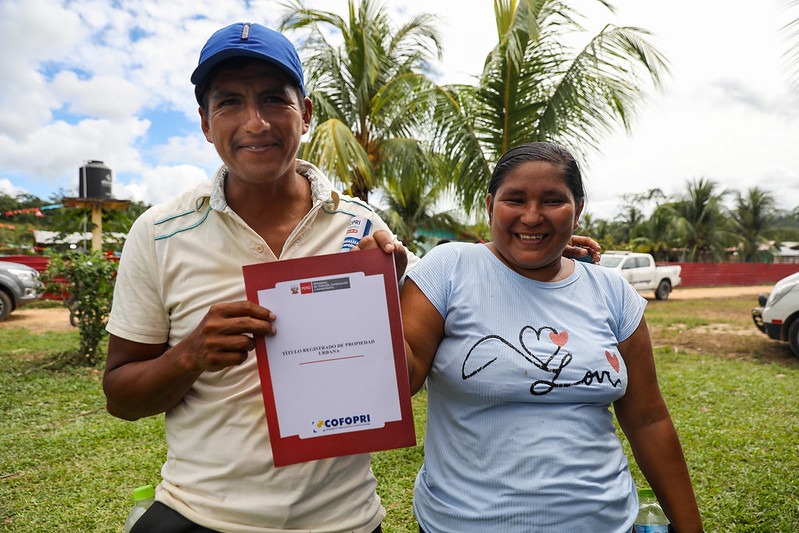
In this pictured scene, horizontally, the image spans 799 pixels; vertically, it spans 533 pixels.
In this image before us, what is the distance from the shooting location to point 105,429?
510 cm

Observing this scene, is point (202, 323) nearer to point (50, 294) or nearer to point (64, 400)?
point (64, 400)

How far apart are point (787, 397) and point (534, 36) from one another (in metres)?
4.66

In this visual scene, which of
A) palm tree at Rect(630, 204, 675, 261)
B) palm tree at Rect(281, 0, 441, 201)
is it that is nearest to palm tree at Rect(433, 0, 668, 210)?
palm tree at Rect(281, 0, 441, 201)

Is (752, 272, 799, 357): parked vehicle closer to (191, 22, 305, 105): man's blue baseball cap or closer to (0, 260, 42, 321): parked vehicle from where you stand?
(191, 22, 305, 105): man's blue baseball cap

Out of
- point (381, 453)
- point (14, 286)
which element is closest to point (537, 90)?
point (381, 453)

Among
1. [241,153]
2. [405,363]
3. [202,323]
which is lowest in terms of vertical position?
[405,363]

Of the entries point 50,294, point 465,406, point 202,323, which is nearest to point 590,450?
point 465,406

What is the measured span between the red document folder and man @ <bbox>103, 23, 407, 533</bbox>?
0.24ft

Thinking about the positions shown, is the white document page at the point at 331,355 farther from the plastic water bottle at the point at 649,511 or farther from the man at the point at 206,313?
the plastic water bottle at the point at 649,511

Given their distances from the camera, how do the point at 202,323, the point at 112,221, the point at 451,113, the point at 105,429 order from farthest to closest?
the point at 112,221
the point at 451,113
the point at 105,429
the point at 202,323

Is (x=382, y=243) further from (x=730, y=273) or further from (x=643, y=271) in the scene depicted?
(x=730, y=273)

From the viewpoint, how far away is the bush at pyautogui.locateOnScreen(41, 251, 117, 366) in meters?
7.05

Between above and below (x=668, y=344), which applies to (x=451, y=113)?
above

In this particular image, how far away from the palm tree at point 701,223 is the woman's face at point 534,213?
34214mm
